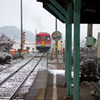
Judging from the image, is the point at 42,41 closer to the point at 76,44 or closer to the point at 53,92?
the point at 53,92

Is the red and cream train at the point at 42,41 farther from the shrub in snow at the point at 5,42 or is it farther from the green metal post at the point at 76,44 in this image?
the green metal post at the point at 76,44

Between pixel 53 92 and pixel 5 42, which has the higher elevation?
pixel 5 42

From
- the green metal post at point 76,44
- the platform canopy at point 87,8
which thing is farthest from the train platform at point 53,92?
the platform canopy at point 87,8

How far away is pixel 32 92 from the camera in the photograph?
556 centimetres

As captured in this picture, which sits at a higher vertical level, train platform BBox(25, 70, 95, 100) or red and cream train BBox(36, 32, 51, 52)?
red and cream train BBox(36, 32, 51, 52)

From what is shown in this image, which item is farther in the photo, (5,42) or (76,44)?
(5,42)

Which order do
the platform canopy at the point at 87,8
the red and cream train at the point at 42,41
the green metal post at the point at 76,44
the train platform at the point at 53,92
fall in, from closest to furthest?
the green metal post at the point at 76,44 → the platform canopy at the point at 87,8 → the train platform at the point at 53,92 → the red and cream train at the point at 42,41

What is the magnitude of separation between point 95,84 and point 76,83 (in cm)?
314

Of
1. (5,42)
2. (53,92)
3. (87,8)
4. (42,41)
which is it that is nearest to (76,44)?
(87,8)

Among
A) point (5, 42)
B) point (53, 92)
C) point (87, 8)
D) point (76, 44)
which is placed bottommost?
point (53, 92)

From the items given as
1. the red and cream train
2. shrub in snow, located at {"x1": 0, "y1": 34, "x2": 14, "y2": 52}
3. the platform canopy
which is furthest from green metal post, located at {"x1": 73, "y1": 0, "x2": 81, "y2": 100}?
the red and cream train

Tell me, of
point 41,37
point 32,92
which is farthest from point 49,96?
point 41,37

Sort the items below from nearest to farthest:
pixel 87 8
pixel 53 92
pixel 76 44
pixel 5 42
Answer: pixel 76 44 → pixel 87 8 → pixel 53 92 → pixel 5 42

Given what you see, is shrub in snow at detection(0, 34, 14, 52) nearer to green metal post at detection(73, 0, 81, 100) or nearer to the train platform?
the train platform
